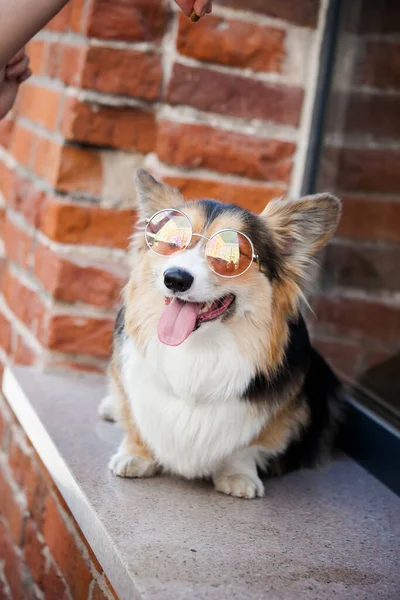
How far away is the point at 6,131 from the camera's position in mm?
2951

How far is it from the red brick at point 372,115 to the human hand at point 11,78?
3.45 ft

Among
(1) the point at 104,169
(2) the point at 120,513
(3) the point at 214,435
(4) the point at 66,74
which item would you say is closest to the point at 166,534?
(2) the point at 120,513

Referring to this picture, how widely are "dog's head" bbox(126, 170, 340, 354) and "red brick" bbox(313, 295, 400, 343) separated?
58 centimetres

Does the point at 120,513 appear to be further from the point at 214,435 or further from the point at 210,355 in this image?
the point at 210,355

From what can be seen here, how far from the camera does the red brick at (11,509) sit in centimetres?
248

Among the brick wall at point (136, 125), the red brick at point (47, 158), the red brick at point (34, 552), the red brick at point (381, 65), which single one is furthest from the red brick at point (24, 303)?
the red brick at point (381, 65)

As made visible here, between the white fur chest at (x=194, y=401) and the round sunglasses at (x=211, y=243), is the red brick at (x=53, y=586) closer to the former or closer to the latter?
the white fur chest at (x=194, y=401)

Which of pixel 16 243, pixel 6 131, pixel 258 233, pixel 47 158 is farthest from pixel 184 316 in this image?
pixel 6 131

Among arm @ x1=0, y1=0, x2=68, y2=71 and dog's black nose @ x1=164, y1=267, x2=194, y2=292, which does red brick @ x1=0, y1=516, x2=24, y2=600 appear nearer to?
dog's black nose @ x1=164, y1=267, x2=194, y2=292

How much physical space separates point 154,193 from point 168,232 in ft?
0.63


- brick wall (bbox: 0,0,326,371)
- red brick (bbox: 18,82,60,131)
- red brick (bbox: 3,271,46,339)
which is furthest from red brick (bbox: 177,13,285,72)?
red brick (bbox: 3,271,46,339)

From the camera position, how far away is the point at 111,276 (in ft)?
8.20

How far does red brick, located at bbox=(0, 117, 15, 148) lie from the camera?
2.90 meters

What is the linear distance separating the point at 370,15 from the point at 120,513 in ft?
5.21
